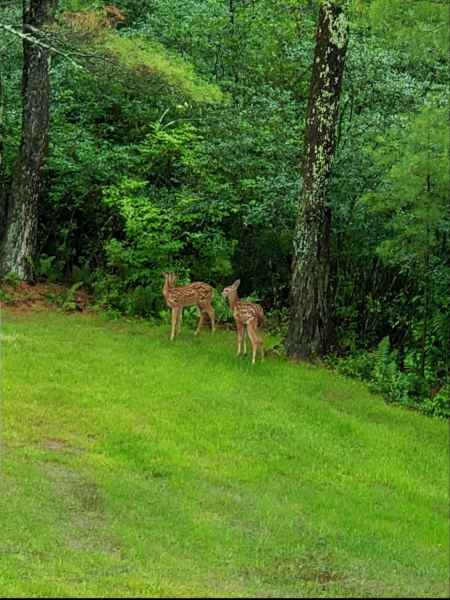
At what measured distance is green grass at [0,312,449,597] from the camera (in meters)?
5.93

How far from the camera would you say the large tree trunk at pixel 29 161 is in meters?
15.8

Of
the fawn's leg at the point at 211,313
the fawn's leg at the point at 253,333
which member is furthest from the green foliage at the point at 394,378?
the fawn's leg at the point at 211,313

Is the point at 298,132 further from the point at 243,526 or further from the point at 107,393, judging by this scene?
the point at 243,526

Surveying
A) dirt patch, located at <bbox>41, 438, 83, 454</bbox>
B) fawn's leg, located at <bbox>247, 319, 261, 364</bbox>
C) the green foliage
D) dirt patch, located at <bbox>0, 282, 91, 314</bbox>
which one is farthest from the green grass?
→ dirt patch, located at <bbox>0, 282, 91, 314</bbox>

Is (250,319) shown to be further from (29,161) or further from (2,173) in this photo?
(2,173)

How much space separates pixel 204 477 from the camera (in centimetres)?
835

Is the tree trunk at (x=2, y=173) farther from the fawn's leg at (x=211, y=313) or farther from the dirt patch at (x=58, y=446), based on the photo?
the dirt patch at (x=58, y=446)

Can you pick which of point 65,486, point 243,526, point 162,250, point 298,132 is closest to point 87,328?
point 162,250

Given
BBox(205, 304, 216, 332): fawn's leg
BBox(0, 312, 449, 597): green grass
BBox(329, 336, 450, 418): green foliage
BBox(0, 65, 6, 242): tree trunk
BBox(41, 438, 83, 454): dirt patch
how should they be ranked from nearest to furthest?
1. BBox(0, 312, 449, 597): green grass
2. BBox(41, 438, 83, 454): dirt patch
3. BBox(329, 336, 450, 418): green foliage
4. BBox(205, 304, 216, 332): fawn's leg
5. BBox(0, 65, 6, 242): tree trunk

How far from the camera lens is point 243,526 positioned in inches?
280

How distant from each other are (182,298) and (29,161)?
4435 mm

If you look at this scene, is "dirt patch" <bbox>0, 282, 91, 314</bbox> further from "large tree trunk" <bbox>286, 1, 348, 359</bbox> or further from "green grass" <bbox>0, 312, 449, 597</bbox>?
"large tree trunk" <bbox>286, 1, 348, 359</bbox>

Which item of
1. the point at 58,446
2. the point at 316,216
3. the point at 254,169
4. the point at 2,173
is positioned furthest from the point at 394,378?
the point at 2,173

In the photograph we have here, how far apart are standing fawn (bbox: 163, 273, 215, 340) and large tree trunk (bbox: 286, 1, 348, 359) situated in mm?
1333
